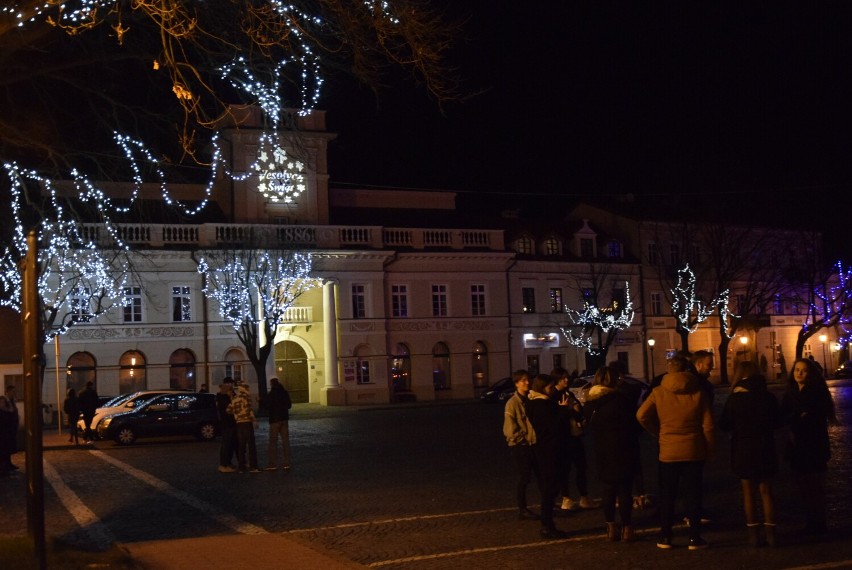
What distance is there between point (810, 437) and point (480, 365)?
45.6 metres

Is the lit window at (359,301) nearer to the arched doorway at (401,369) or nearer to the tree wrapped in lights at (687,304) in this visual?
the arched doorway at (401,369)

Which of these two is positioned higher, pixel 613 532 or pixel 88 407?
pixel 88 407

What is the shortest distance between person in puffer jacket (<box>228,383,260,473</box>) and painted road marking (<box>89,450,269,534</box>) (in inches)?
64.7

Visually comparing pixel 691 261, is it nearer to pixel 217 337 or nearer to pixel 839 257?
pixel 839 257

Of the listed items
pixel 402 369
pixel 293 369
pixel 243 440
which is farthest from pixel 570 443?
pixel 402 369

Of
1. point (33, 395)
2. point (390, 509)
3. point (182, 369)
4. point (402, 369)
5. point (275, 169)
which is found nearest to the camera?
point (33, 395)

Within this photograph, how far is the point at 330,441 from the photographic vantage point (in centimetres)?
2811

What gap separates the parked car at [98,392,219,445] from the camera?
98.0 feet

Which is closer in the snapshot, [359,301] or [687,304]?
[359,301]

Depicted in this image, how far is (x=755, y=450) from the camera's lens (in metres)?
10.3

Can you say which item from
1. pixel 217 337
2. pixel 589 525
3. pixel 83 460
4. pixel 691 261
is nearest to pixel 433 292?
pixel 217 337

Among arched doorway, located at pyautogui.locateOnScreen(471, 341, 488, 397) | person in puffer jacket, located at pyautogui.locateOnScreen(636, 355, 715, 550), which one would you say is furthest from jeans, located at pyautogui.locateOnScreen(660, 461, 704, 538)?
arched doorway, located at pyautogui.locateOnScreen(471, 341, 488, 397)

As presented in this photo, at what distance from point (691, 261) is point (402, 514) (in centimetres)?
5169

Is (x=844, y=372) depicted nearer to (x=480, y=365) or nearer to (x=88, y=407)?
(x=480, y=365)
